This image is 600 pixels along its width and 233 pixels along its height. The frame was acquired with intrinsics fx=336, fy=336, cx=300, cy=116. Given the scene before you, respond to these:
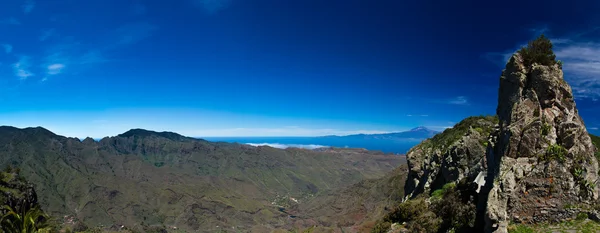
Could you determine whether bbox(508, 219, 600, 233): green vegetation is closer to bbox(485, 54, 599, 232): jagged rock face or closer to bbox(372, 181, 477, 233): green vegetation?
bbox(485, 54, 599, 232): jagged rock face

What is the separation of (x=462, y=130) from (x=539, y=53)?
42736 mm

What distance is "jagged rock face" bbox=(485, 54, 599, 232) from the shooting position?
13648 millimetres

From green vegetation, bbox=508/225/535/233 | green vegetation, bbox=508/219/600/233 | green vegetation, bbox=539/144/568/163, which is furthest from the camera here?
green vegetation, bbox=539/144/568/163

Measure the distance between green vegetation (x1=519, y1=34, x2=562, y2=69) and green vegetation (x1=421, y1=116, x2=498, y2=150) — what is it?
25.1 m

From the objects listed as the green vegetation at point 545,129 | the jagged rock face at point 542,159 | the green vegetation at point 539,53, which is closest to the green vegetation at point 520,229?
the jagged rock face at point 542,159

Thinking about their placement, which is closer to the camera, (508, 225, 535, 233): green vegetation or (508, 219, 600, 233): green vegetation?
(508, 219, 600, 233): green vegetation

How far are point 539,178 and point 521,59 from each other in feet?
23.5

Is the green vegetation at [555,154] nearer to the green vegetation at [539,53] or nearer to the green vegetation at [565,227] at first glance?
the green vegetation at [565,227]

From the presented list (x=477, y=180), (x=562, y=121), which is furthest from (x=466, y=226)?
(x=562, y=121)

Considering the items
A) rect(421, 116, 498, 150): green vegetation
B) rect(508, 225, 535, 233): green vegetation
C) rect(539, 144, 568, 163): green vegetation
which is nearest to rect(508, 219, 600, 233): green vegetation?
rect(508, 225, 535, 233): green vegetation

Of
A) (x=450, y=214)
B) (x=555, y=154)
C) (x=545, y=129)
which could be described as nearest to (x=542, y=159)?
(x=555, y=154)

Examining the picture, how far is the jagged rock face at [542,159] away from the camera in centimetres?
1365

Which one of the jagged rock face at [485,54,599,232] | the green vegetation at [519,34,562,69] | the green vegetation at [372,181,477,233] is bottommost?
the green vegetation at [372,181,477,233]

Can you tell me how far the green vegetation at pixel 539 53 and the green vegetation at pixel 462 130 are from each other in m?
25.1
